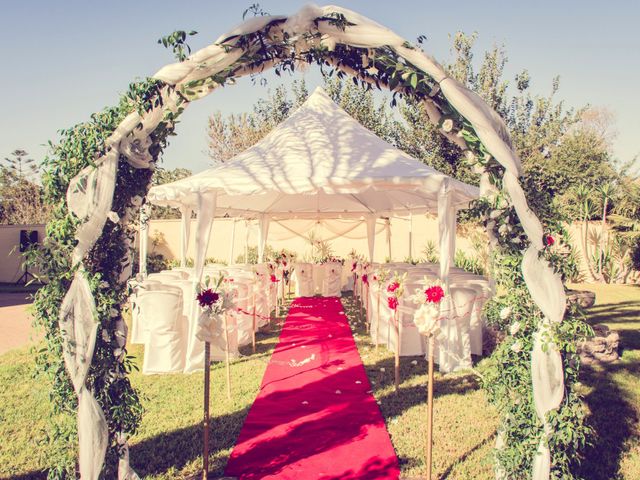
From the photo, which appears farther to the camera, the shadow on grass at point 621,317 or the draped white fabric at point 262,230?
the draped white fabric at point 262,230

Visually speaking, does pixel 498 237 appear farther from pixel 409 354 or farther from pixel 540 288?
pixel 409 354

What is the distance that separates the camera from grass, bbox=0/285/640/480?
368 centimetres

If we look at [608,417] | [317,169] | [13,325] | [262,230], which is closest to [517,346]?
[608,417]

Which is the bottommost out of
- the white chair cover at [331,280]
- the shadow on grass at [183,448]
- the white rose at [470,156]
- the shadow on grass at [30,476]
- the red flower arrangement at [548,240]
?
the shadow on grass at [30,476]

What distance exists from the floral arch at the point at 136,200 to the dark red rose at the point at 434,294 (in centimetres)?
73

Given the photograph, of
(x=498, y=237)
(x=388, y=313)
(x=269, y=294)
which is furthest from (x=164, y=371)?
(x=498, y=237)

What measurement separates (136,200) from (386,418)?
2.90 metres

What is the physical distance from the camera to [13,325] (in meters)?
9.78

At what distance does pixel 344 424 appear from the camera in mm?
4418

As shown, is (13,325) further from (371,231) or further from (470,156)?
(470,156)

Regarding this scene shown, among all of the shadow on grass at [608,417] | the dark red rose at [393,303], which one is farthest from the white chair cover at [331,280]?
the dark red rose at [393,303]

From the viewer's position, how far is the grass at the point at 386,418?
3676mm

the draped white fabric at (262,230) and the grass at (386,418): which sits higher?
the draped white fabric at (262,230)

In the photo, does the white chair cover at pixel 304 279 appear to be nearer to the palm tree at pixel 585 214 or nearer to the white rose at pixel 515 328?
the palm tree at pixel 585 214
